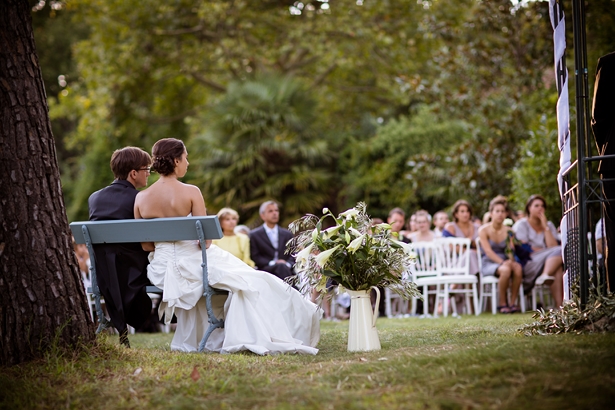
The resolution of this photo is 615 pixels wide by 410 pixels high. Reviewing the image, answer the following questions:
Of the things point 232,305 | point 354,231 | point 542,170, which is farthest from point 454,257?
point 232,305

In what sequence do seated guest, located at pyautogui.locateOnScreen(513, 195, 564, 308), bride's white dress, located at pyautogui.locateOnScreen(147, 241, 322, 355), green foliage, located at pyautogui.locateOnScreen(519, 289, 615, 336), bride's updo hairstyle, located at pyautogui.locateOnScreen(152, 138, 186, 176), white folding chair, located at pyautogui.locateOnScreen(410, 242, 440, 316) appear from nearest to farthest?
green foliage, located at pyautogui.locateOnScreen(519, 289, 615, 336) < bride's white dress, located at pyautogui.locateOnScreen(147, 241, 322, 355) < bride's updo hairstyle, located at pyautogui.locateOnScreen(152, 138, 186, 176) < seated guest, located at pyautogui.locateOnScreen(513, 195, 564, 308) < white folding chair, located at pyautogui.locateOnScreen(410, 242, 440, 316)

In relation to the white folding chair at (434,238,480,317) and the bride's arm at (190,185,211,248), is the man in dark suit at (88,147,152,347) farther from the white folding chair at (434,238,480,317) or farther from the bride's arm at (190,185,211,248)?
the white folding chair at (434,238,480,317)

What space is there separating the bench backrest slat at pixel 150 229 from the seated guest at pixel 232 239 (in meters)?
4.76

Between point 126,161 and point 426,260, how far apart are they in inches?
240

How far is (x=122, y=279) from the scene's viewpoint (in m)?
6.22

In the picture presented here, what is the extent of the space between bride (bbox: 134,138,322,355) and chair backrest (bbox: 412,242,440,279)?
5179mm

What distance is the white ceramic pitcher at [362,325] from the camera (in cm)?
568

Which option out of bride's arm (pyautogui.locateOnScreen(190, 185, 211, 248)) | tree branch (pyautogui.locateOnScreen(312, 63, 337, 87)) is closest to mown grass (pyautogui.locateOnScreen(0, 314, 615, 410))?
bride's arm (pyautogui.locateOnScreen(190, 185, 211, 248))

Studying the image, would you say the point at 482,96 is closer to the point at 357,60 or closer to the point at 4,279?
the point at 357,60

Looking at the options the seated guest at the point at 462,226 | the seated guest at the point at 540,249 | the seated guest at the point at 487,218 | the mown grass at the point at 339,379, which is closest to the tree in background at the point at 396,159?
the seated guest at the point at 462,226

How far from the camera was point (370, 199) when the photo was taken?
19391 mm

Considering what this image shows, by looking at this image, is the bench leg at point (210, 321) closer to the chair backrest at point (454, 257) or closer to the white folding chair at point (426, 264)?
the white folding chair at point (426, 264)

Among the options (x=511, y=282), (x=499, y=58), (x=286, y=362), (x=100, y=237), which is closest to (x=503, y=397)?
(x=286, y=362)

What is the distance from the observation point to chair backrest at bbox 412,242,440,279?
11.1 metres
